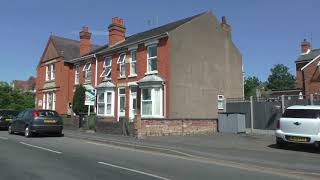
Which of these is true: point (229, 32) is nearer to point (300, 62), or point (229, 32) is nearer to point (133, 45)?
point (133, 45)

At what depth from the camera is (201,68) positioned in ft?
99.7

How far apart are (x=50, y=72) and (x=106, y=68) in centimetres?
1173

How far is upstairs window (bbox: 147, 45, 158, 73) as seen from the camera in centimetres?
2962

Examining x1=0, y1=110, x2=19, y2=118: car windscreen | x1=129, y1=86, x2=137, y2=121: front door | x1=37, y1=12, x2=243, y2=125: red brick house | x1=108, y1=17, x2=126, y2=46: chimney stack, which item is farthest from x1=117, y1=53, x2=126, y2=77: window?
x1=0, y1=110, x2=19, y2=118: car windscreen

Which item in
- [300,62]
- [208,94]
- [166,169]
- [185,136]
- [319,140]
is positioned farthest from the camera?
[300,62]

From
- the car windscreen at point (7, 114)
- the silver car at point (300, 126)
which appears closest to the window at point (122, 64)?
the car windscreen at point (7, 114)

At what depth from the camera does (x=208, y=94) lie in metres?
30.5

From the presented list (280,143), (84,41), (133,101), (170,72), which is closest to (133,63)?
(133,101)

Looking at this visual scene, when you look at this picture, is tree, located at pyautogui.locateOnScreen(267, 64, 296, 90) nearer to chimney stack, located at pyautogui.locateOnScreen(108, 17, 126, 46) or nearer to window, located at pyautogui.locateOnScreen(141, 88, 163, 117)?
chimney stack, located at pyautogui.locateOnScreen(108, 17, 126, 46)

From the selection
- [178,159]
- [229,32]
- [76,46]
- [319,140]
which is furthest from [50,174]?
[76,46]

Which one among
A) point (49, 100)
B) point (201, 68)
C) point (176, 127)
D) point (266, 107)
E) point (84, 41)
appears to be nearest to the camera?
point (176, 127)

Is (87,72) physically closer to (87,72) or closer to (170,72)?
(87,72)

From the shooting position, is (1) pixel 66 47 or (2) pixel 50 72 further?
(2) pixel 50 72

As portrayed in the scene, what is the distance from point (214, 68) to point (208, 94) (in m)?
2.24
